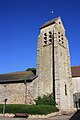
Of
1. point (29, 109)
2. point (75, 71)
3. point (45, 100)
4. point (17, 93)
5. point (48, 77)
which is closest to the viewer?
point (29, 109)

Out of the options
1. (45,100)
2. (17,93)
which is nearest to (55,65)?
(45,100)

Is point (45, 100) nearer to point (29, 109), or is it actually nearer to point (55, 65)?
point (29, 109)

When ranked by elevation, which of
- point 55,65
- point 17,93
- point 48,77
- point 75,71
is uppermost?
point 75,71

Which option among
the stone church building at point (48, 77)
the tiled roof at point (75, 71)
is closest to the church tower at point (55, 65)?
the stone church building at point (48, 77)

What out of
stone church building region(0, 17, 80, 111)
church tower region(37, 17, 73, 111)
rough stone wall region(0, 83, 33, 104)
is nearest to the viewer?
rough stone wall region(0, 83, 33, 104)

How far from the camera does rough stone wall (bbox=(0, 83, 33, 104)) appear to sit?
26.0 m

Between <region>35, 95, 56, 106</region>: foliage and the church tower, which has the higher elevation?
the church tower

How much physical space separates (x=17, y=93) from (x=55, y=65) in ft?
23.6

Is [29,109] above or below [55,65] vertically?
below

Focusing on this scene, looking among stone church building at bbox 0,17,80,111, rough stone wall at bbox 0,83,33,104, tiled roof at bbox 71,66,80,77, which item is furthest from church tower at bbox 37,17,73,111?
tiled roof at bbox 71,66,80,77

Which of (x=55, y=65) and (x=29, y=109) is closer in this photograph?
(x=29, y=109)

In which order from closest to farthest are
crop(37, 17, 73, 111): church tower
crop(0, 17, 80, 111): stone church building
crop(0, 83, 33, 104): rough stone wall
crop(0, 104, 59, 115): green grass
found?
crop(0, 104, 59, 115): green grass, crop(0, 83, 33, 104): rough stone wall, crop(0, 17, 80, 111): stone church building, crop(37, 17, 73, 111): church tower

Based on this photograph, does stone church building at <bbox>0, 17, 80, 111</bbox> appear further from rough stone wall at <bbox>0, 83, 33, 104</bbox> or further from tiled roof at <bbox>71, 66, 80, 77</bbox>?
tiled roof at <bbox>71, 66, 80, 77</bbox>

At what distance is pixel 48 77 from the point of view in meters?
28.2
